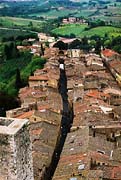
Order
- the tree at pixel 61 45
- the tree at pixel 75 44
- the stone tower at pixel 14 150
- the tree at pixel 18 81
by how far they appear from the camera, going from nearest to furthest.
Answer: the stone tower at pixel 14 150 < the tree at pixel 18 81 < the tree at pixel 61 45 < the tree at pixel 75 44

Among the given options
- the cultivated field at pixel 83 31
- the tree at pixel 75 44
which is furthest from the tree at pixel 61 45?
the cultivated field at pixel 83 31

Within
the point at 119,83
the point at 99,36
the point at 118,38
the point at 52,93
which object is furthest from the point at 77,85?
the point at 99,36

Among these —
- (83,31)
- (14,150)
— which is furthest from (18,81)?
(83,31)

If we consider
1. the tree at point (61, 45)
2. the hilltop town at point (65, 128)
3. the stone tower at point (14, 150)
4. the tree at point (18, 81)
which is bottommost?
the tree at point (61, 45)

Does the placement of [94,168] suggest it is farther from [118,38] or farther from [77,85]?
[118,38]

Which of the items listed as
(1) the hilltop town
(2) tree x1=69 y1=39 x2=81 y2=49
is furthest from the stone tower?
(2) tree x1=69 y1=39 x2=81 y2=49

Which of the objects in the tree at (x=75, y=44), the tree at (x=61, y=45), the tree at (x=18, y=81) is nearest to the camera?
the tree at (x=18, y=81)

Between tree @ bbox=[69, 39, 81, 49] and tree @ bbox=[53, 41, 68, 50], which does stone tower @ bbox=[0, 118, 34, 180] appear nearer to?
tree @ bbox=[53, 41, 68, 50]

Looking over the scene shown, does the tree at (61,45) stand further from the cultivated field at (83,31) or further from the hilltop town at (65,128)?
the cultivated field at (83,31)
